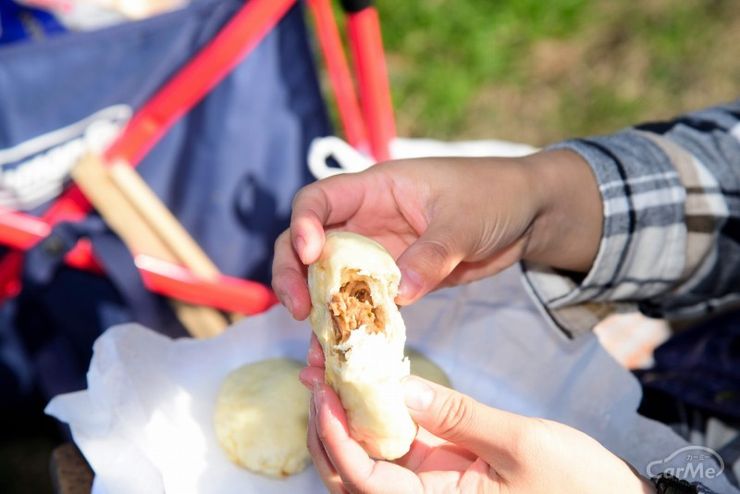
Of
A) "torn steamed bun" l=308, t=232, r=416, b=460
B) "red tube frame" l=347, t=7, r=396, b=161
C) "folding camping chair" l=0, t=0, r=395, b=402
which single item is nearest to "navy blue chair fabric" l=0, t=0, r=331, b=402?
"folding camping chair" l=0, t=0, r=395, b=402

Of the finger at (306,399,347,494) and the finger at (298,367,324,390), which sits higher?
the finger at (298,367,324,390)

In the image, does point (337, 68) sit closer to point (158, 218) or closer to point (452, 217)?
point (158, 218)

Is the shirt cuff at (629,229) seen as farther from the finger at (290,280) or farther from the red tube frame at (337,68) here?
the red tube frame at (337,68)

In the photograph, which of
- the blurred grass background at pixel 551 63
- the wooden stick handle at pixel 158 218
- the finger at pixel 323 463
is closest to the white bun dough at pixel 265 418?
the finger at pixel 323 463

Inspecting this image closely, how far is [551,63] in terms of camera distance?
2615 mm

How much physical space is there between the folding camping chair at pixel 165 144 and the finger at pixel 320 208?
16.2 inches

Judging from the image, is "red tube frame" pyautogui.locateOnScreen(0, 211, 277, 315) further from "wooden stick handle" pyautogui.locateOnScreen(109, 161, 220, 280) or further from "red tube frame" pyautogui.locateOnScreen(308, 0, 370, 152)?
"red tube frame" pyautogui.locateOnScreen(308, 0, 370, 152)

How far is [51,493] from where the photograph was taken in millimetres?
1830

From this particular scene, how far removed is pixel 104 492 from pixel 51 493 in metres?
1.01

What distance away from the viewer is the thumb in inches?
34.8

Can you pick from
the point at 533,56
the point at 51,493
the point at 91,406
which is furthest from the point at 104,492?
the point at 533,56

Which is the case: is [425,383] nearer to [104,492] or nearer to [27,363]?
[104,492]

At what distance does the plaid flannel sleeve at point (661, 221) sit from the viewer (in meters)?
1.11

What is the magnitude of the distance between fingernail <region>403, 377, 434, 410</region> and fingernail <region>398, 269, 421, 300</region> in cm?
11
